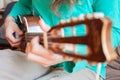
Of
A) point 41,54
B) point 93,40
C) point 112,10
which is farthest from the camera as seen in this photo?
point 112,10

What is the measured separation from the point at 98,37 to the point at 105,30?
0.06 ft

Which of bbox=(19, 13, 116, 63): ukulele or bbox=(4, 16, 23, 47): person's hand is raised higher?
bbox=(19, 13, 116, 63): ukulele

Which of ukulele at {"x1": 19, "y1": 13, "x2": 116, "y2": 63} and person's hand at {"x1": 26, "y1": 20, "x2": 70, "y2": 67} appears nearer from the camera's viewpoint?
ukulele at {"x1": 19, "y1": 13, "x2": 116, "y2": 63}

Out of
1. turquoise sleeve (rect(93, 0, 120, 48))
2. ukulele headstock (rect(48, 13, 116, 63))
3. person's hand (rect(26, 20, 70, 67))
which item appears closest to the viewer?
A: ukulele headstock (rect(48, 13, 116, 63))

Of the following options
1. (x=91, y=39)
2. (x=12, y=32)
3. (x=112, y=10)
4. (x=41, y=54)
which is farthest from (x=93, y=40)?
(x=12, y=32)

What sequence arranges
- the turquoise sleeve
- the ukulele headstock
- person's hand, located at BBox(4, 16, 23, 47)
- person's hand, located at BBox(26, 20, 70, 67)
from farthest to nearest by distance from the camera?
person's hand, located at BBox(4, 16, 23, 47), the turquoise sleeve, person's hand, located at BBox(26, 20, 70, 67), the ukulele headstock

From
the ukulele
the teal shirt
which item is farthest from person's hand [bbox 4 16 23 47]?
the ukulele

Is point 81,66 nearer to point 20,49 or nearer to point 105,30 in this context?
point 20,49

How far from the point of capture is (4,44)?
7.69ft

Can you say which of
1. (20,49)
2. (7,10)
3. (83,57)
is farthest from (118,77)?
(7,10)

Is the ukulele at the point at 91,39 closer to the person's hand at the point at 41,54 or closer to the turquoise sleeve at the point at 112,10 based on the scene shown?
the person's hand at the point at 41,54

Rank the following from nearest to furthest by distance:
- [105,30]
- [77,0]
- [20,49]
A: 1. [105,30]
2. [77,0]
3. [20,49]

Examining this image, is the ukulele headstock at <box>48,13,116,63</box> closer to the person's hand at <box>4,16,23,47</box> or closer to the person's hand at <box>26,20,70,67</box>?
the person's hand at <box>26,20,70,67</box>

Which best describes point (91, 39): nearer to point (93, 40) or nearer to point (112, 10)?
point (93, 40)
